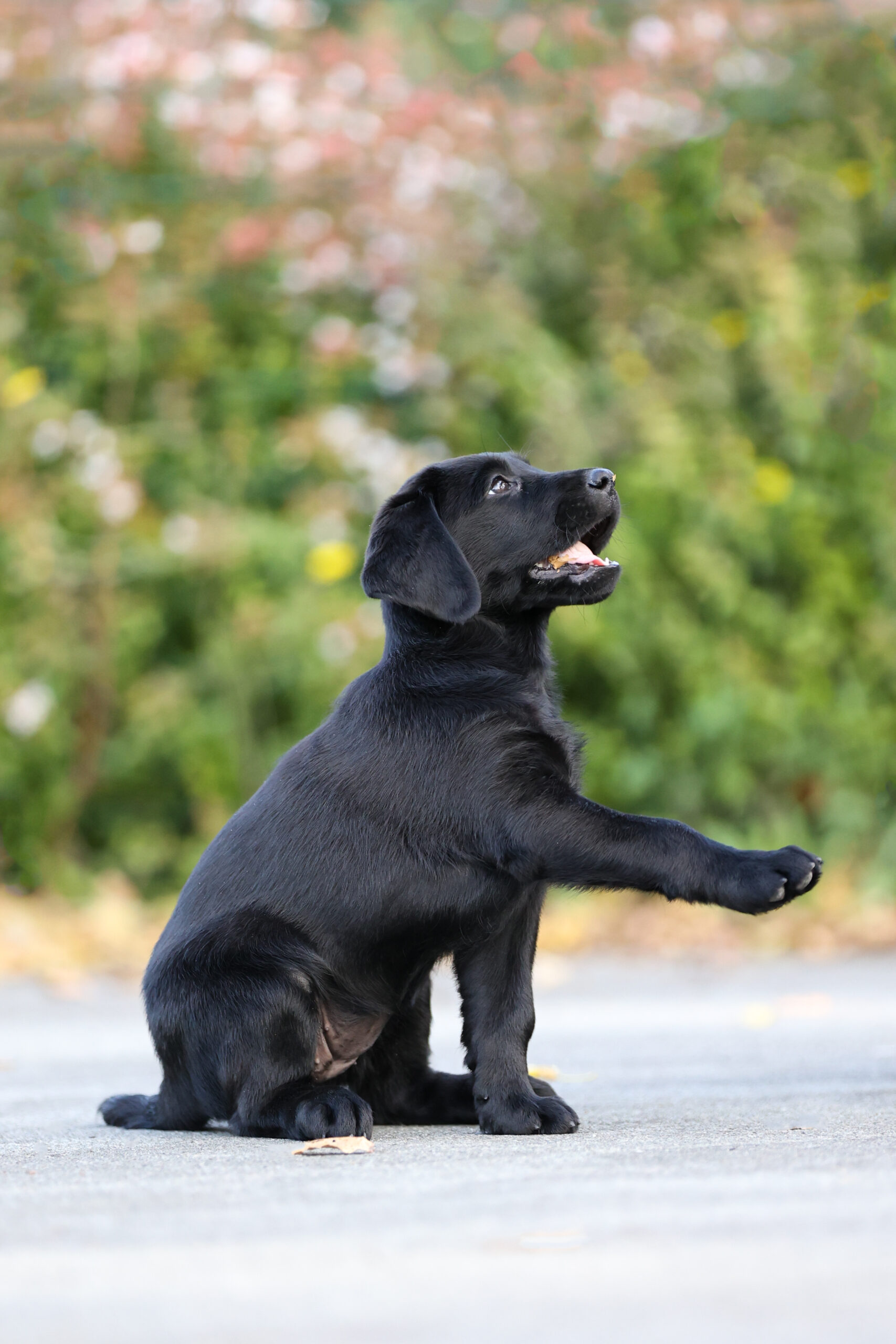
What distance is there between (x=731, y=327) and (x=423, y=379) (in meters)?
1.71

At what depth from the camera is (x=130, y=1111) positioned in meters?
3.66

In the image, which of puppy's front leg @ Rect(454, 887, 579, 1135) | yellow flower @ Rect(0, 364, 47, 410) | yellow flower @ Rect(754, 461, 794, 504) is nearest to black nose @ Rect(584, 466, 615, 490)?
puppy's front leg @ Rect(454, 887, 579, 1135)

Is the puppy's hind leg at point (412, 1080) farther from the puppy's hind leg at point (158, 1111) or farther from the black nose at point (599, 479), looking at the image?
the black nose at point (599, 479)

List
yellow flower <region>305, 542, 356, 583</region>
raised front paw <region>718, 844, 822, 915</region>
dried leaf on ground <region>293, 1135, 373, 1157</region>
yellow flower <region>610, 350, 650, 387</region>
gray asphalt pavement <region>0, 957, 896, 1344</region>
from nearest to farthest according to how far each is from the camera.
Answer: gray asphalt pavement <region>0, 957, 896, 1344</region> < dried leaf on ground <region>293, 1135, 373, 1157</region> < raised front paw <region>718, 844, 822, 915</region> < yellow flower <region>305, 542, 356, 583</region> < yellow flower <region>610, 350, 650, 387</region>

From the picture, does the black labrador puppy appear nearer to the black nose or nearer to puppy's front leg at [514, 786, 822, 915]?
puppy's front leg at [514, 786, 822, 915]

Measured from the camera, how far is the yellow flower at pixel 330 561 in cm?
926

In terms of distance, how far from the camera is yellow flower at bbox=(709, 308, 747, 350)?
9.45 metres

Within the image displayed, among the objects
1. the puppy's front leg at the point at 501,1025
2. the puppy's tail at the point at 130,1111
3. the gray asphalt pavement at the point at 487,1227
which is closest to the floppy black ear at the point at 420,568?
the puppy's front leg at the point at 501,1025

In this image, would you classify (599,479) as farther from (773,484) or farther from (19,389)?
(19,389)

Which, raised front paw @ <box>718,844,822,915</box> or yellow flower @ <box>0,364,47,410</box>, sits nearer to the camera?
raised front paw @ <box>718,844,822,915</box>

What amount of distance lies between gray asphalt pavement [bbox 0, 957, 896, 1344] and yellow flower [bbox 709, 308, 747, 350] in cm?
594

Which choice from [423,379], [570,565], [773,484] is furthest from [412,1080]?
[423,379]

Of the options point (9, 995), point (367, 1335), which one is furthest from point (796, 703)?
point (367, 1335)

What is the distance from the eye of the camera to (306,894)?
3.36 meters
